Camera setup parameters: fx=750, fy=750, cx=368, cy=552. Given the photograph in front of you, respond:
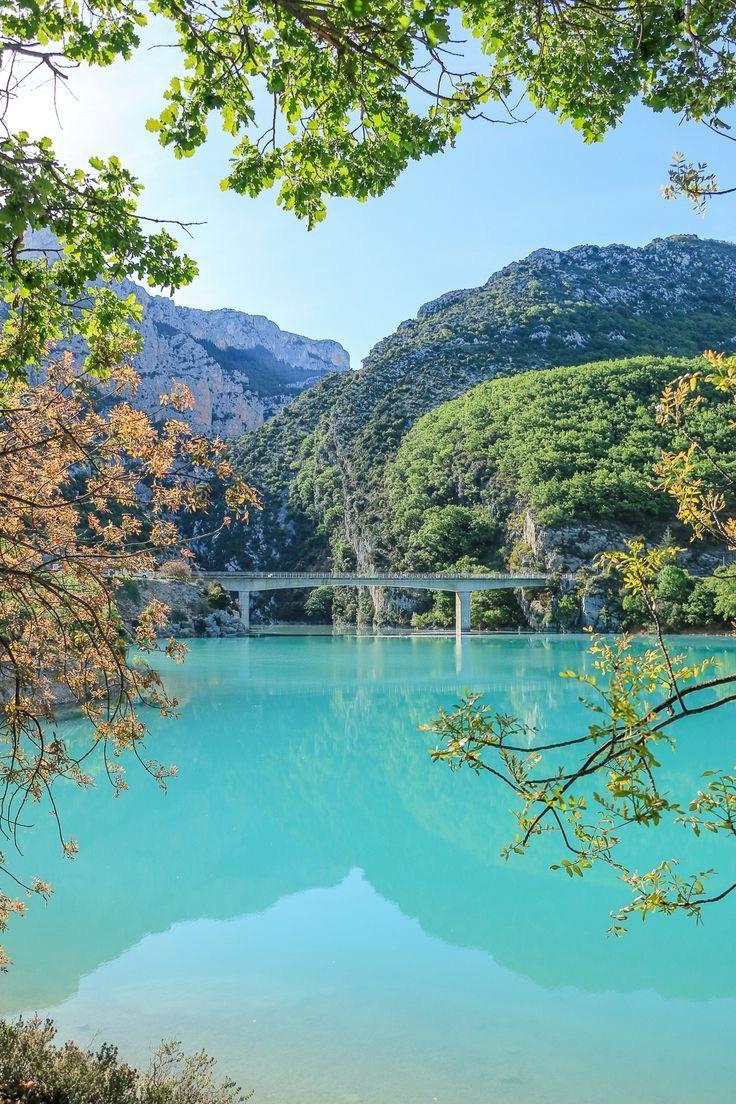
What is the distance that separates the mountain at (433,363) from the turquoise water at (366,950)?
53.4m

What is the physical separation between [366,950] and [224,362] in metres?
117

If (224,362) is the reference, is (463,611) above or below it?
below

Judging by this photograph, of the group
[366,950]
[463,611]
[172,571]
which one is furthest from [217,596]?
[172,571]

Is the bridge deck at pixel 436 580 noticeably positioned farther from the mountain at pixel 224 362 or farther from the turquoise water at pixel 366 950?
the turquoise water at pixel 366 950

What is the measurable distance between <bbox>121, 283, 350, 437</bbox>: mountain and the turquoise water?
66.5 metres

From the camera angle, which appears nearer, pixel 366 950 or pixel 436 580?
pixel 366 950

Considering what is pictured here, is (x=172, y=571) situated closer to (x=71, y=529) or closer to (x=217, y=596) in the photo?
(x=71, y=529)

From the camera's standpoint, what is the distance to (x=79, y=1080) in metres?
3.37

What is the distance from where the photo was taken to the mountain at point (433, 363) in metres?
74.6

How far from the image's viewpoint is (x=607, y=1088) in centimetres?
466

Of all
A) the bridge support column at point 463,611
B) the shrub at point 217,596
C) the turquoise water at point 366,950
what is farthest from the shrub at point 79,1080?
the shrub at point 217,596

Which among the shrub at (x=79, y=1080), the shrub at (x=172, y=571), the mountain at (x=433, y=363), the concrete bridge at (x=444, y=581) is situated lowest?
the shrub at (x=79, y=1080)

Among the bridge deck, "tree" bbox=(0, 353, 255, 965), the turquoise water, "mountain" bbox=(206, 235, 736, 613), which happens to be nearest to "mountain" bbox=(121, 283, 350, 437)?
"mountain" bbox=(206, 235, 736, 613)

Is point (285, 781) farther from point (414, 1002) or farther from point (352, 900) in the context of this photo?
point (414, 1002)
